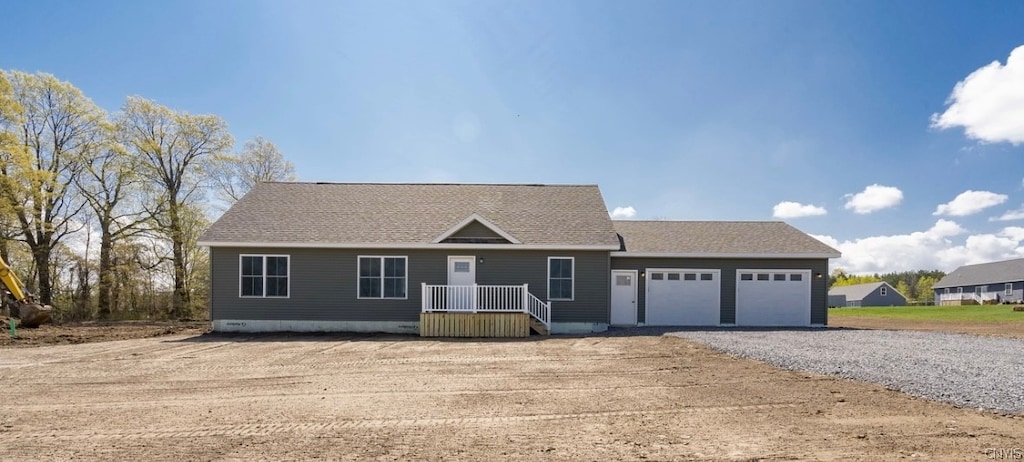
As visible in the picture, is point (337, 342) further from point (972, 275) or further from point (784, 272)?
point (972, 275)

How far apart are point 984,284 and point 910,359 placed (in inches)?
2614

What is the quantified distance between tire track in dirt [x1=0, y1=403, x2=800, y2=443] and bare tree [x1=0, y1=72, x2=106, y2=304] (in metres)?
21.9

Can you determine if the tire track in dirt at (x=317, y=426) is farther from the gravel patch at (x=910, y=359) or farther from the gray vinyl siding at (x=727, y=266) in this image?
the gray vinyl siding at (x=727, y=266)

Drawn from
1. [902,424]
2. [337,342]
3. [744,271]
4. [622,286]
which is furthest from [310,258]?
[902,424]

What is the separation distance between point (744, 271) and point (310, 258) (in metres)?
13.3

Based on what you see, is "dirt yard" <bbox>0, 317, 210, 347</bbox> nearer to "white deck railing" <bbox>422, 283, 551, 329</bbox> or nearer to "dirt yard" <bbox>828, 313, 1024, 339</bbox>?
"white deck railing" <bbox>422, 283, 551, 329</bbox>

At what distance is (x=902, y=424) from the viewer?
218 inches

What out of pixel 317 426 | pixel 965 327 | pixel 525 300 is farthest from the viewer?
pixel 965 327

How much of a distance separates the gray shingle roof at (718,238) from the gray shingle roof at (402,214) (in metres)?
1.57

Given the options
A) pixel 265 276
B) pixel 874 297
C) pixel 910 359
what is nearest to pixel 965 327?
pixel 910 359

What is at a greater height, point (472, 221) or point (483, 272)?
point (472, 221)

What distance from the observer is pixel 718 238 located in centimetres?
1834

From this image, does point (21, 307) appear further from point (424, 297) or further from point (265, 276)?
point (424, 297)

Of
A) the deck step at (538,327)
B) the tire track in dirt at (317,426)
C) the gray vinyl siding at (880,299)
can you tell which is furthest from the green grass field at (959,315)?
the gray vinyl siding at (880,299)
